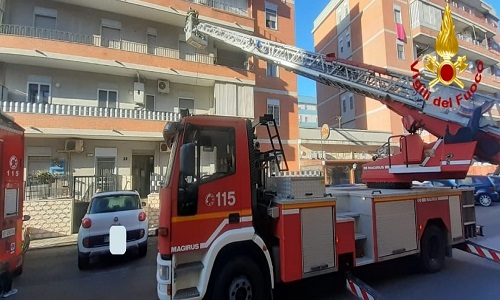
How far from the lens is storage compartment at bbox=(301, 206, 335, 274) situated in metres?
4.23

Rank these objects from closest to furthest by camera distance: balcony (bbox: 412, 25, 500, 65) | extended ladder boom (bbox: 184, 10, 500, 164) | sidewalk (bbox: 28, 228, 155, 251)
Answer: extended ladder boom (bbox: 184, 10, 500, 164)
sidewalk (bbox: 28, 228, 155, 251)
balcony (bbox: 412, 25, 500, 65)

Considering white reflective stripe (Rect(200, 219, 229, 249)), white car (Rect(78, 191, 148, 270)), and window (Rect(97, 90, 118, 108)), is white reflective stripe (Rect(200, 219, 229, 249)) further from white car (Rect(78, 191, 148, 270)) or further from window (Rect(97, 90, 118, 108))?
window (Rect(97, 90, 118, 108))

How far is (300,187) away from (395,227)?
232cm

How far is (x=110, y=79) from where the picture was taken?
49.5 feet

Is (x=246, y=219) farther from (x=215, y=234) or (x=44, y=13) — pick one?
(x=44, y=13)

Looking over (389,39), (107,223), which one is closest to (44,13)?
(107,223)

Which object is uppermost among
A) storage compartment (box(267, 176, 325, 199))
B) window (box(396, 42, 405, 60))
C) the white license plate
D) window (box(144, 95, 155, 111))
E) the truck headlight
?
window (box(396, 42, 405, 60))

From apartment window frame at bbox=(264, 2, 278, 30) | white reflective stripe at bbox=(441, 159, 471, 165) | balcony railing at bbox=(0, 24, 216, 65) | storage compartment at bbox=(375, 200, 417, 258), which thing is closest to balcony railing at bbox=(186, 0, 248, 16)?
apartment window frame at bbox=(264, 2, 278, 30)

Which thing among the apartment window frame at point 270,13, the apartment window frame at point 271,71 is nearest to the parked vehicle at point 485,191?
the apartment window frame at point 271,71

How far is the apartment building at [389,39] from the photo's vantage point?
77.8ft

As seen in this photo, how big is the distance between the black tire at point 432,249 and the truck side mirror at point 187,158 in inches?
197

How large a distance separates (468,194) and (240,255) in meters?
6.01

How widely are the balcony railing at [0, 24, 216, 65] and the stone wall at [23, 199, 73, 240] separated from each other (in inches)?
310

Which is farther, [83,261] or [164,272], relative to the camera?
[83,261]
